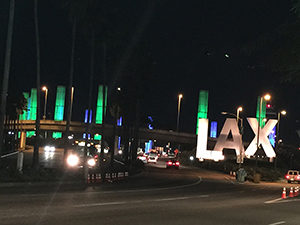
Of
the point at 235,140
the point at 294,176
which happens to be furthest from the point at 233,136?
the point at 294,176

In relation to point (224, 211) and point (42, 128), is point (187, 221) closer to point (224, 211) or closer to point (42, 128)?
point (224, 211)

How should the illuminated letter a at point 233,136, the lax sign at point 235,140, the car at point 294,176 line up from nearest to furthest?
1. the car at point 294,176
2. the lax sign at point 235,140
3. the illuminated letter a at point 233,136

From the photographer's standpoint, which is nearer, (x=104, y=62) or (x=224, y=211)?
(x=224, y=211)

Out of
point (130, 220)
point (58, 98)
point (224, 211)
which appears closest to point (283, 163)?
point (58, 98)

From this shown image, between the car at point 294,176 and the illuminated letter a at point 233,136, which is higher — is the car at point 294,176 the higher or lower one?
the lower one

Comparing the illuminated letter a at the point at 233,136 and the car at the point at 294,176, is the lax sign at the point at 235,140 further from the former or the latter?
the car at the point at 294,176

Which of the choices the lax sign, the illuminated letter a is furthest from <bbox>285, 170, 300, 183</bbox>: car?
the illuminated letter a

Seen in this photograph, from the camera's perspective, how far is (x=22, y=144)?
342ft

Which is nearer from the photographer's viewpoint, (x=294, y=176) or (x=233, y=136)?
(x=294, y=176)

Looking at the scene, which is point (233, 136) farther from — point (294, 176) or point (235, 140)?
point (294, 176)

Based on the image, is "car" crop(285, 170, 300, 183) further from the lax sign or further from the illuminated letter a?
the illuminated letter a

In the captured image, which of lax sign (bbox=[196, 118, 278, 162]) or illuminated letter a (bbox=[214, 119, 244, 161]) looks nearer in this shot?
lax sign (bbox=[196, 118, 278, 162])

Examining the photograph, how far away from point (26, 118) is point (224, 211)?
115 m

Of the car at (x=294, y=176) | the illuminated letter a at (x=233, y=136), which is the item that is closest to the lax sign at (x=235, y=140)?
the illuminated letter a at (x=233, y=136)
